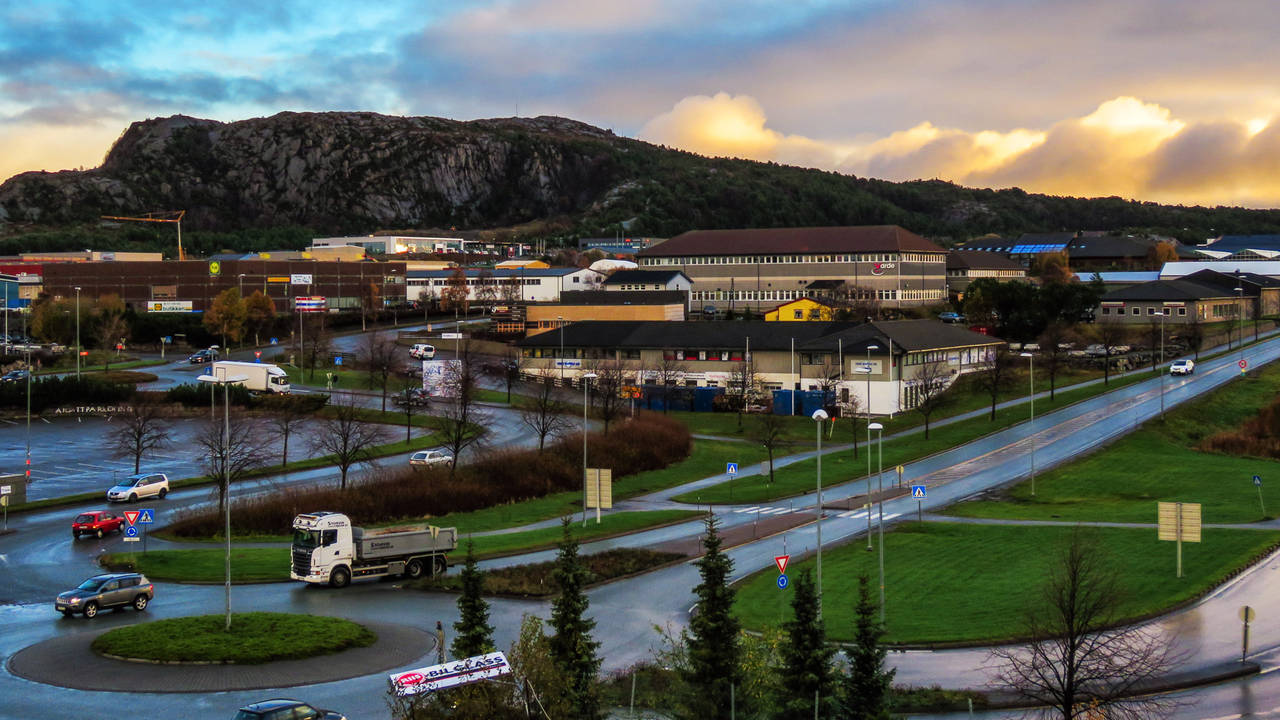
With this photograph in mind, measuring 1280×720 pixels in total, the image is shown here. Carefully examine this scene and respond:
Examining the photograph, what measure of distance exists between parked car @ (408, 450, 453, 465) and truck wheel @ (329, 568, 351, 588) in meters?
23.4

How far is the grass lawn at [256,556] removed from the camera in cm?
4247

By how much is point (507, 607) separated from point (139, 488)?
1195 inches

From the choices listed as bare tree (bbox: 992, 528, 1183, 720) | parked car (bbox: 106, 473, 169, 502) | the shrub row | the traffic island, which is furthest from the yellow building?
the traffic island

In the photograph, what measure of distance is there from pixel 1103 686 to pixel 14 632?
29.7 meters

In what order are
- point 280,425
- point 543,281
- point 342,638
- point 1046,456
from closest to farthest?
point 342,638 < point 1046,456 < point 280,425 < point 543,281

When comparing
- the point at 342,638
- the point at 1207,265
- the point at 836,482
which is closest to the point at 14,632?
the point at 342,638

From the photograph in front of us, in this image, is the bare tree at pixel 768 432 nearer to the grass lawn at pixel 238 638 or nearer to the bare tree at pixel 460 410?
the bare tree at pixel 460 410

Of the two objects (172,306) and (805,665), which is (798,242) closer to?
(172,306)

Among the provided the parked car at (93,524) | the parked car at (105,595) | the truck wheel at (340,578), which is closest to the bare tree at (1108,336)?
the truck wheel at (340,578)

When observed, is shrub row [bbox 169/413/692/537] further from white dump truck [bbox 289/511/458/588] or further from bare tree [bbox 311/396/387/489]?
white dump truck [bbox 289/511/458/588]

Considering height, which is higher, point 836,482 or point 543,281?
point 543,281

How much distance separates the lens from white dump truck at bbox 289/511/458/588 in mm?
40438

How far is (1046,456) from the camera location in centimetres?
6819

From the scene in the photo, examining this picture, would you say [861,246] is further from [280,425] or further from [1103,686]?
[1103,686]
